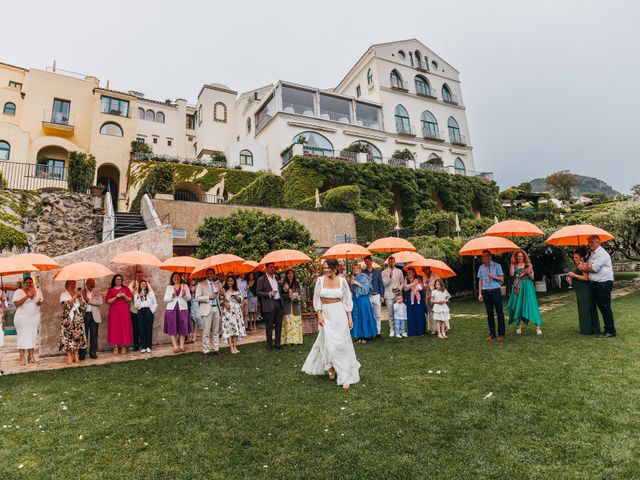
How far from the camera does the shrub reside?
15.2 meters

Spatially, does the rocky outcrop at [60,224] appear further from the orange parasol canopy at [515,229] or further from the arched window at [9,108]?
the arched window at [9,108]

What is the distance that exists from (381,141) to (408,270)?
2673 centimetres

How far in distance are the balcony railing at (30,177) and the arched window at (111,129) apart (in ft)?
24.6

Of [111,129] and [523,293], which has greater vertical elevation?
[111,129]

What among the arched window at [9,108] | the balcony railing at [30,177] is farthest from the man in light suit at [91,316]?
the arched window at [9,108]

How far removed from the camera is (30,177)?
18.6 metres

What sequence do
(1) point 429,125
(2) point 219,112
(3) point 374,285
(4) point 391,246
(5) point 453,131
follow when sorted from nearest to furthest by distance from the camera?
(3) point 374,285 < (4) point 391,246 < (2) point 219,112 < (1) point 429,125 < (5) point 453,131

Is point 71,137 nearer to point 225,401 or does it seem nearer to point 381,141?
point 381,141

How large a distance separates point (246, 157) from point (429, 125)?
21.0m

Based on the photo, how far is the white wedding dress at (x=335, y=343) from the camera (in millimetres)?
5195

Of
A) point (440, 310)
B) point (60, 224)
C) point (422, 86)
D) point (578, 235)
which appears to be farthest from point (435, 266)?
point (422, 86)

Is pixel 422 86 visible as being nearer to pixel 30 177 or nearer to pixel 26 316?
pixel 30 177

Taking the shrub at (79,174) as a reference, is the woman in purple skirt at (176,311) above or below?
Answer: below

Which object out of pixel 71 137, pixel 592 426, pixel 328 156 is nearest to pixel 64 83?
pixel 71 137
